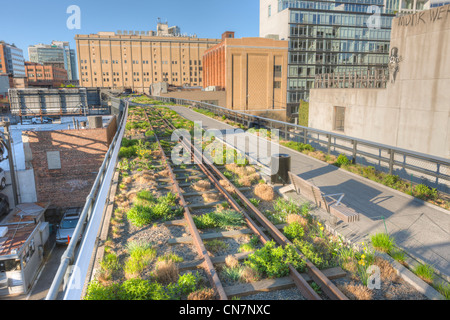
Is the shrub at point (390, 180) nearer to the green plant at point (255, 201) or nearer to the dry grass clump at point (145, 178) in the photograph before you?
the green plant at point (255, 201)

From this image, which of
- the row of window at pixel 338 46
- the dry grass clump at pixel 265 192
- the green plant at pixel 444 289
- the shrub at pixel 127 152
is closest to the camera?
the green plant at pixel 444 289

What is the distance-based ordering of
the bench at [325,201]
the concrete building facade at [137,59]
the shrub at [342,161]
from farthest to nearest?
1. the concrete building facade at [137,59]
2. the shrub at [342,161]
3. the bench at [325,201]

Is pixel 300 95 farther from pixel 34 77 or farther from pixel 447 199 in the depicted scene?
pixel 34 77

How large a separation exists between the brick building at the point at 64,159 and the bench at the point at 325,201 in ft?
69.9

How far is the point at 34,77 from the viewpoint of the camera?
142m

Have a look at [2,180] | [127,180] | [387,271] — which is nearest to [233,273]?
[387,271]

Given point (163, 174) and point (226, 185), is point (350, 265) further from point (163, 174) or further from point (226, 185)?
point (163, 174)

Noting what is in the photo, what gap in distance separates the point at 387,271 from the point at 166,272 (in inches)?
143

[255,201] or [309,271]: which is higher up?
[255,201]

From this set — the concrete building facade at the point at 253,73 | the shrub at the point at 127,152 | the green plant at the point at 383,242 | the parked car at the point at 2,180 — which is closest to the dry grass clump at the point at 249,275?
the green plant at the point at 383,242

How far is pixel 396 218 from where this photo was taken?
7.35 meters

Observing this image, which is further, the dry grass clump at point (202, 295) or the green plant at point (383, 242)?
the green plant at point (383, 242)

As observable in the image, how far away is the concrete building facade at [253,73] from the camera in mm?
64988
